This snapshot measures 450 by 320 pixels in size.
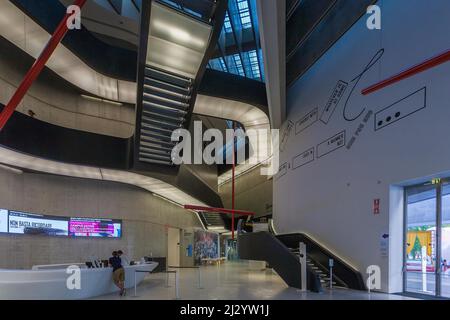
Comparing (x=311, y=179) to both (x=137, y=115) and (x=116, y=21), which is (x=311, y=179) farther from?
(x=116, y=21)

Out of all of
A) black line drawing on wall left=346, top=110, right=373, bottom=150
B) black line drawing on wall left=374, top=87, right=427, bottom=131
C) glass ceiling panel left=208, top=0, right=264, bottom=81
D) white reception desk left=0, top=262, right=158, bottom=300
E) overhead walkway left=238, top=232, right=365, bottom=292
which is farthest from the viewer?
glass ceiling panel left=208, top=0, right=264, bottom=81

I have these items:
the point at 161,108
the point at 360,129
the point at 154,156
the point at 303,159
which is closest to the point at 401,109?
the point at 360,129

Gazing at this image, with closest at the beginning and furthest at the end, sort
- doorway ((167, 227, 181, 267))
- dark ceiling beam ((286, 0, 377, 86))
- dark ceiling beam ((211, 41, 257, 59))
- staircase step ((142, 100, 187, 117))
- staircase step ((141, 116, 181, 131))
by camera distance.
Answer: dark ceiling beam ((286, 0, 377, 86)) < staircase step ((142, 100, 187, 117)) < staircase step ((141, 116, 181, 131)) < dark ceiling beam ((211, 41, 257, 59)) < doorway ((167, 227, 181, 267))

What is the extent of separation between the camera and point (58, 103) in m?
16.5

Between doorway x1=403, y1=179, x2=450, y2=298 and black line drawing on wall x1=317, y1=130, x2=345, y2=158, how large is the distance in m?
2.94

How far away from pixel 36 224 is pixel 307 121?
38.0ft

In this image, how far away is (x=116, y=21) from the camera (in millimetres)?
18109

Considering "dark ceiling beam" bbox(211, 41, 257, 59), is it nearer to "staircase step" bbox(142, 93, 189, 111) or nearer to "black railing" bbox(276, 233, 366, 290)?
"staircase step" bbox(142, 93, 189, 111)

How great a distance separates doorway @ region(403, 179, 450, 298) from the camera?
844 cm

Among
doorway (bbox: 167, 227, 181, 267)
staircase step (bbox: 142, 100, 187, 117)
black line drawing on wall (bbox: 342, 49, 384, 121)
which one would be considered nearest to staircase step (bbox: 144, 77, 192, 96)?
staircase step (bbox: 142, 100, 187, 117)

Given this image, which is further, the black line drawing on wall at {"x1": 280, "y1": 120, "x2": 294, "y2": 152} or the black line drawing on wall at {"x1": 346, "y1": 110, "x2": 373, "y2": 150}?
the black line drawing on wall at {"x1": 280, "y1": 120, "x2": 294, "y2": 152}

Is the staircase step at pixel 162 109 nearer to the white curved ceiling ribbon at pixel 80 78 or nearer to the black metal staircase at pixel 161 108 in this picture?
the black metal staircase at pixel 161 108

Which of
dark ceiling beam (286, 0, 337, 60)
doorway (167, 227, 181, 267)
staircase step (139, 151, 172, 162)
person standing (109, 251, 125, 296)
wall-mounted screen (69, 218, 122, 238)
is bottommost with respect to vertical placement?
doorway (167, 227, 181, 267)

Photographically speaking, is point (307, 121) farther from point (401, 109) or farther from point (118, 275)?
point (118, 275)
